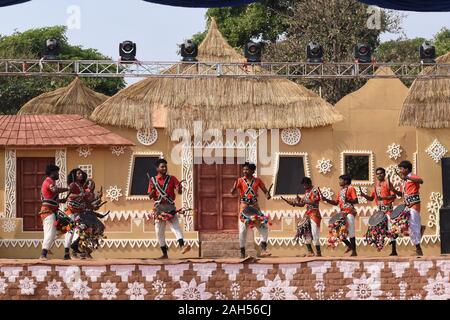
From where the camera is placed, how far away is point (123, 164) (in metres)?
22.4

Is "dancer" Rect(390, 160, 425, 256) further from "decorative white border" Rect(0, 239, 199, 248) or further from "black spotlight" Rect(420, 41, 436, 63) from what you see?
"decorative white border" Rect(0, 239, 199, 248)

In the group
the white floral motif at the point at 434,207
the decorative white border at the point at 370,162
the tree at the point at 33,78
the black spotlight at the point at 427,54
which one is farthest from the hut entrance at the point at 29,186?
the tree at the point at 33,78

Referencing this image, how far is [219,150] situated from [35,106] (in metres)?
4.41

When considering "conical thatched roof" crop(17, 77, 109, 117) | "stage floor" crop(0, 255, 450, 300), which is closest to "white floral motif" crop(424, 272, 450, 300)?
"stage floor" crop(0, 255, 450, 300)

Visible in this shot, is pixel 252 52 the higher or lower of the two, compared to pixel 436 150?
higher

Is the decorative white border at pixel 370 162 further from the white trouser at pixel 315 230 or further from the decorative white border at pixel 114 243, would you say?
the white trouser at pixel 315 230

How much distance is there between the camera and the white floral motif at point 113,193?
72.8ft

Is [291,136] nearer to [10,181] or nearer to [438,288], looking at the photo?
[10,181]

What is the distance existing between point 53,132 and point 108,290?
7.79 meters

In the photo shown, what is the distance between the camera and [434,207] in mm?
22250

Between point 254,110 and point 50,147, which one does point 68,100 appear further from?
point 254,110

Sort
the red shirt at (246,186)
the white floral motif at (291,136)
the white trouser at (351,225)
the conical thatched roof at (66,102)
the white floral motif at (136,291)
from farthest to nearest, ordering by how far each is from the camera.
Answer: the conical thatched roof at (66,102), the white floral motif at (291,136), the white trouser at (351,225), the red shirt at (246,186), the white floral motif at (136,291)

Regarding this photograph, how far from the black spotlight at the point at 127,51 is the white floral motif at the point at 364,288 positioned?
267 inches

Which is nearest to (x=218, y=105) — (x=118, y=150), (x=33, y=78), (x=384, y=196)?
(x=118, y=150)
